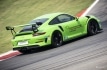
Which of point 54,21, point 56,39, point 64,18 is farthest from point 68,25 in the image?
point 56,39

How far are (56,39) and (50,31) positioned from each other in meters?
0.45

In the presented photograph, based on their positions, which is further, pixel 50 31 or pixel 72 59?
pixel 50 31

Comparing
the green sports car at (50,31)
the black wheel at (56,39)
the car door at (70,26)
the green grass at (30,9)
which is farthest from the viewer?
the green grass at (30,9)

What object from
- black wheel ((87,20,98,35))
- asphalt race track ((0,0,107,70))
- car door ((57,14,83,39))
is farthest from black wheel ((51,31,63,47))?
black wheel ((87,20,98,35))

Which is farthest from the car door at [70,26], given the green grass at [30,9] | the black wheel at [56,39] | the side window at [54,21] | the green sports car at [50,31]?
the green grass at [30,9]

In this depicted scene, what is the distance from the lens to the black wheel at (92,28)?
1303cm

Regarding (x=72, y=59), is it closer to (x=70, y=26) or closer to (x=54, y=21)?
(x=54, y=21)

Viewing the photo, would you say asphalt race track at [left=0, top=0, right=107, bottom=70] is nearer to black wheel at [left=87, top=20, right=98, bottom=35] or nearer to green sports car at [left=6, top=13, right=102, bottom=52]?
green sports car at [left=6, top=13, right=102, bottom=52]

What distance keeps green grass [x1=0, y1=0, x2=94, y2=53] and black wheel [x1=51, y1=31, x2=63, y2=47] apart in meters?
5.94

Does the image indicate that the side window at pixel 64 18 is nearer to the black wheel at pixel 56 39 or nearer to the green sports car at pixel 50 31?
the green sports car at pixel 50 31

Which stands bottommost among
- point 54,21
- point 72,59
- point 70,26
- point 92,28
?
point 72,59

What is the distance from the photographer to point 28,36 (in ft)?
37.5

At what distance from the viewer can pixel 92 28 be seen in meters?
13.2

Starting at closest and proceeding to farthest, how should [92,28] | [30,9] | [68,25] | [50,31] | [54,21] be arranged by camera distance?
1. [50,31]
2. [54,21]
3. [68,25]
4. [92,28]
5. [30,9]
